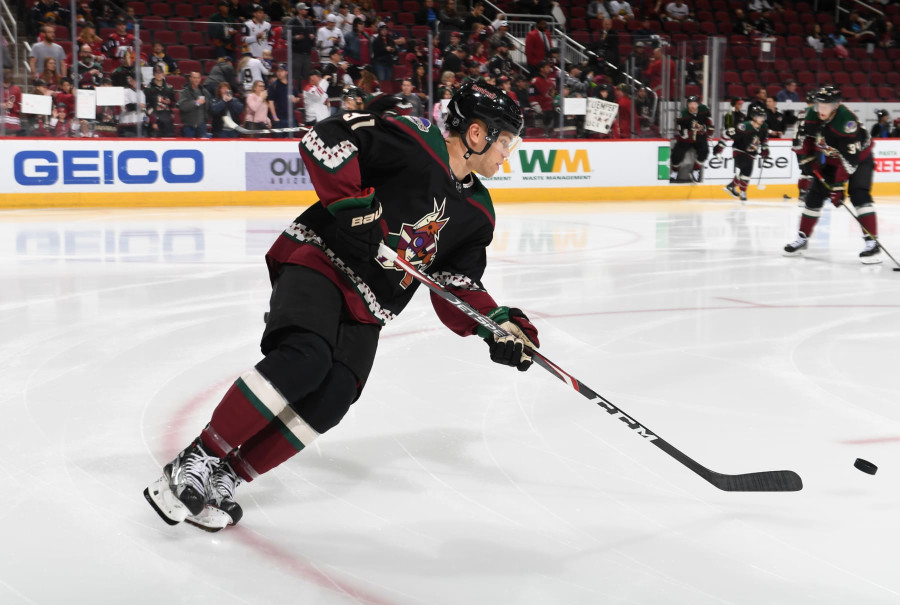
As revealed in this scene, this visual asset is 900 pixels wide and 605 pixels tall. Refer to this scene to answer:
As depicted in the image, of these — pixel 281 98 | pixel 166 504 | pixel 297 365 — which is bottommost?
pixel 166 504

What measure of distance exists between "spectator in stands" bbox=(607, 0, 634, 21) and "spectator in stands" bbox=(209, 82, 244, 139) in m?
7.87

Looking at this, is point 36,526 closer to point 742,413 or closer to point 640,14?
point 742,413

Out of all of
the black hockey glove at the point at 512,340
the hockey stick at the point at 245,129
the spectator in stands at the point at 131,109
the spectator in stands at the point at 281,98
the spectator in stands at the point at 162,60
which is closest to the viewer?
the black hockey glove at the point at 512,340

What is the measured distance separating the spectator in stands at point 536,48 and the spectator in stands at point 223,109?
369 cm

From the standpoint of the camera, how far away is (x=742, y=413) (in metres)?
3.23

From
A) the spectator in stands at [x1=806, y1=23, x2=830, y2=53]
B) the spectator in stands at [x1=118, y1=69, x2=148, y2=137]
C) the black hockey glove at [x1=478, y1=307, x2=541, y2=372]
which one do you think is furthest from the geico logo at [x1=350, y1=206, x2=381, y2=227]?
the spectator in stands at [x1=806, y1=23, x2=830, y2=53]

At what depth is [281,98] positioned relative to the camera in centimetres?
1123

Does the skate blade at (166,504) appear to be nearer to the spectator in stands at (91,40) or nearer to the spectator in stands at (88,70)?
the spectator in stands at (88,70)

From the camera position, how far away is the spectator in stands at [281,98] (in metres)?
11.2

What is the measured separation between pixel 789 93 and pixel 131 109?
9.40 m

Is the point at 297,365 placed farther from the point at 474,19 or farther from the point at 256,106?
the point at 474,19

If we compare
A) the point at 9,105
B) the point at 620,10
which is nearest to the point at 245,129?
the point at 9,105

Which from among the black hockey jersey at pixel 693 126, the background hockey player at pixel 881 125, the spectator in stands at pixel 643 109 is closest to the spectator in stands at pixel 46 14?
the spectator in stands at pixel 643 109

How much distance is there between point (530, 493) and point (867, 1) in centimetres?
1980
